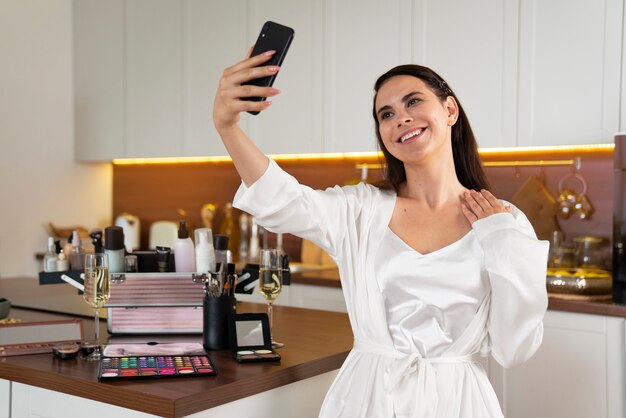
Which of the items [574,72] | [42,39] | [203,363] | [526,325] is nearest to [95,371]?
[203,363]

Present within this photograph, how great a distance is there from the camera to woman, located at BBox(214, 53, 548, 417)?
1.52 meters

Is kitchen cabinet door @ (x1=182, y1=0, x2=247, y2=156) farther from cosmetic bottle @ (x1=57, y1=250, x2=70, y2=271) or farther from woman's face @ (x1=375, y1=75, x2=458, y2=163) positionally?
woman's face @ (x1=375, y1=75, x2=458, y2=163)

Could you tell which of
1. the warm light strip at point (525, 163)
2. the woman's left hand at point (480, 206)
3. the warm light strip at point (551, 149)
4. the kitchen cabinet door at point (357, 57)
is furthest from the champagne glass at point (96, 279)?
the warm light strip at point (525, 163)

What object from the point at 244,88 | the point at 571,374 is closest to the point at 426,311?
the point at 244,88

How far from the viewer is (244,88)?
135 centimetres

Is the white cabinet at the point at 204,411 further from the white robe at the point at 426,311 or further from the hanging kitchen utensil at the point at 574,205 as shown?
the hanging kitchen utensil at the point at 574,205

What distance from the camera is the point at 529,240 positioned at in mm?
1547

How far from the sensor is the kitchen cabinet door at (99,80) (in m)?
4.79

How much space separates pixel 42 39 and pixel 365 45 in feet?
7.61

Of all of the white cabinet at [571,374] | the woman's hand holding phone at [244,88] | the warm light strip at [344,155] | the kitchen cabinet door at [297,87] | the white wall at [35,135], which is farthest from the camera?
the white wall at [35,135]

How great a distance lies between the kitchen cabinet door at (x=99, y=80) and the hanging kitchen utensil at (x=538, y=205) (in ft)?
8.61

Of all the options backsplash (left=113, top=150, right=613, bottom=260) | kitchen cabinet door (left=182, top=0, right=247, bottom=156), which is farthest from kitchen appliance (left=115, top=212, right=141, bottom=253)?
kitchen cabinet door (left=182, top=0, right=247, bottom=156)

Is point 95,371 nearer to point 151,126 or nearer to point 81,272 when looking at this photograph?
point 81,272

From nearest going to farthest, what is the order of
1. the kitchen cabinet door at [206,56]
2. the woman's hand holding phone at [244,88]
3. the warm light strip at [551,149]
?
the woman's hand holding phone at [244,88] < the warm light strip at [551,149] < the kitchen cabinet door at [206,56]
